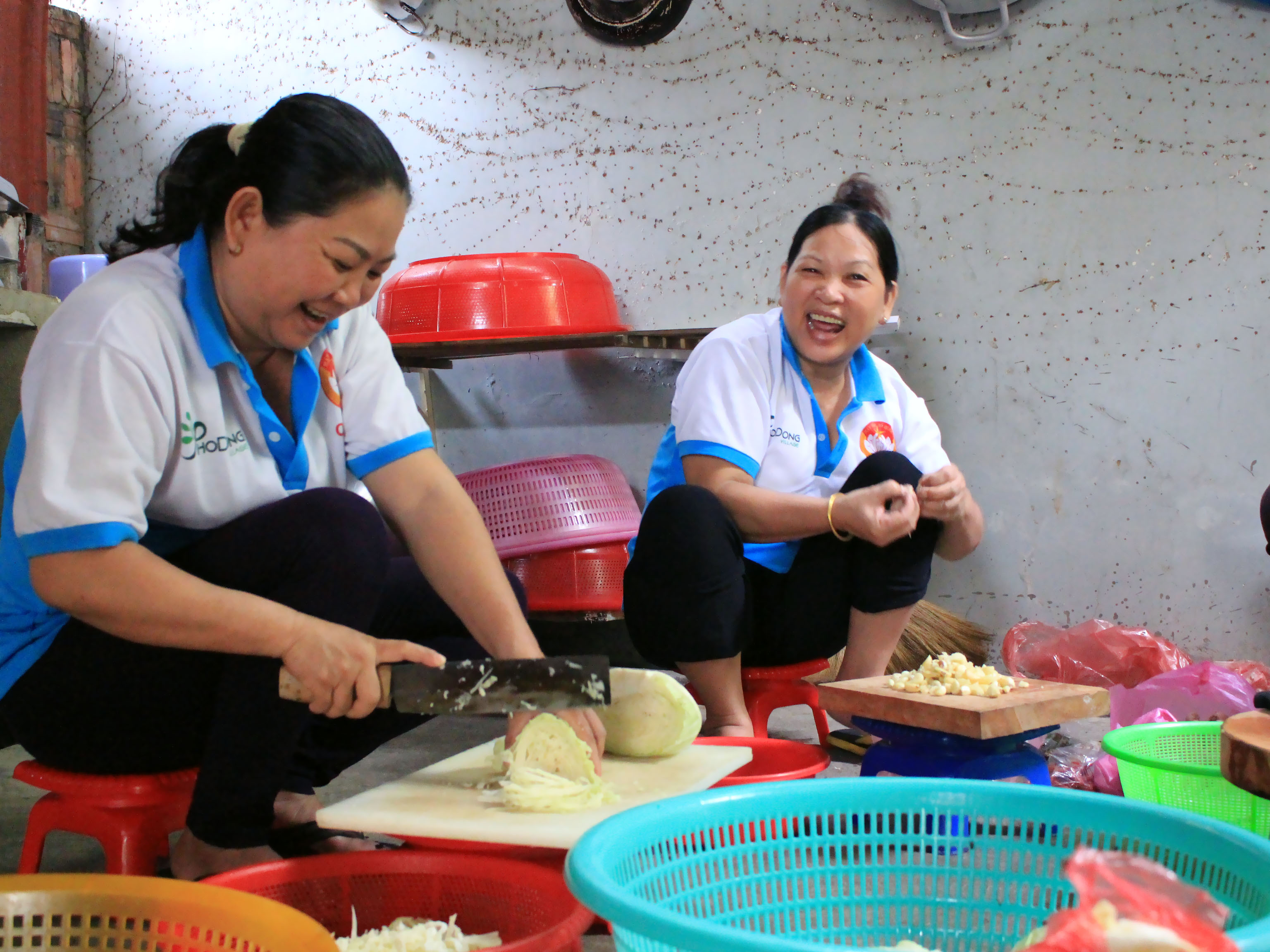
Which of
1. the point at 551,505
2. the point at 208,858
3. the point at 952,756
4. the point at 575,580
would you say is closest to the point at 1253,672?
the point at 952,756

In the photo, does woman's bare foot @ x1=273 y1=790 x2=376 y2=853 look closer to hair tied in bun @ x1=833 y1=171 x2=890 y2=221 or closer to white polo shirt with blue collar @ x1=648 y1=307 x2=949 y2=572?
white polo shirt with blue collar @ x1=648 y1=307 x2=949 y2=572

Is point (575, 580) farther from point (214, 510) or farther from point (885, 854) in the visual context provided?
point (885, 854)

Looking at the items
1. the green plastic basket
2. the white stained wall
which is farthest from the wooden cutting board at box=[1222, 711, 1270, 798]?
the white stained wall

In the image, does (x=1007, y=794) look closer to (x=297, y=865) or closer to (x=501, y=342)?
(x=297, y=865)

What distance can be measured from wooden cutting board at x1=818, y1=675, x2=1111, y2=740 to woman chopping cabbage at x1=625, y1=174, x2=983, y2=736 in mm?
77

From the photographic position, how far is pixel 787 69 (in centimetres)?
358

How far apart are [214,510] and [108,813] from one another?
415mm

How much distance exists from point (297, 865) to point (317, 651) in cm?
25

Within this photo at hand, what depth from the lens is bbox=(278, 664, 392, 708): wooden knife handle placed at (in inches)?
49.3

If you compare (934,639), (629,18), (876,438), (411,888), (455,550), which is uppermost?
(629,18)

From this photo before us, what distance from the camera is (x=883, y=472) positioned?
2.18 metres

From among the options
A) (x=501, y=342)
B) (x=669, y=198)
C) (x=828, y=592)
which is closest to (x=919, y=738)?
(x=828, y=592)

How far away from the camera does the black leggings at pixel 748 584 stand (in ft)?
6.86

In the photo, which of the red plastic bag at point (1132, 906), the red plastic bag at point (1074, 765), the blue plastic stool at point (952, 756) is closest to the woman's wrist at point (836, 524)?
the blue plastic stool at point (952, 756)
